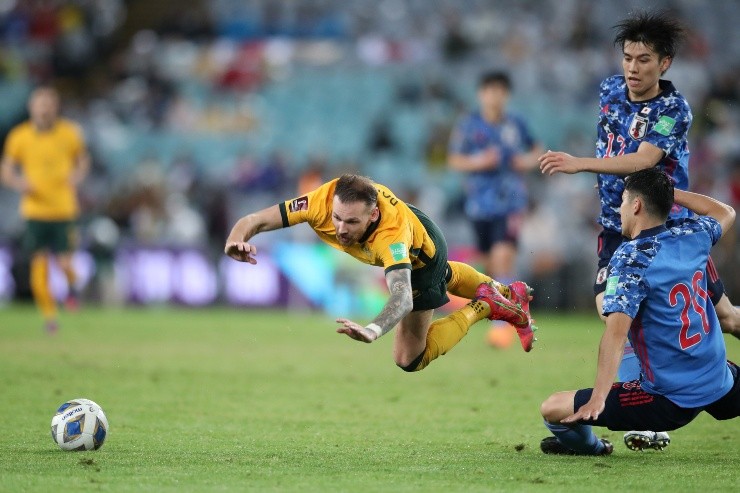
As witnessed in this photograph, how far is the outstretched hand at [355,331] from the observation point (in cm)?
541

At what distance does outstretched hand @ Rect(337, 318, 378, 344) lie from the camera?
541 centimetres

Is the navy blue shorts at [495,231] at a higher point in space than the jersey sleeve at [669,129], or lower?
lower

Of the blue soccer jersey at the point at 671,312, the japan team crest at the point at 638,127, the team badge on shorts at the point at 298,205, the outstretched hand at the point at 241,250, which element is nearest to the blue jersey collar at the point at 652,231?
the blue soccer jersey at the point at 671,312

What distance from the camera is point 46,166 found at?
14367mm

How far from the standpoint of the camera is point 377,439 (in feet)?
23.2

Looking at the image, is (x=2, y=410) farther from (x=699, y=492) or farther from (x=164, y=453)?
(x=699, y=492)

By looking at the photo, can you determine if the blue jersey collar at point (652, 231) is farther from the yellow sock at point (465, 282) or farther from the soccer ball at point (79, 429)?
the soccer ball at point (79, 429)

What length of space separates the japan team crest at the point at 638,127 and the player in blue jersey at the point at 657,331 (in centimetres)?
104

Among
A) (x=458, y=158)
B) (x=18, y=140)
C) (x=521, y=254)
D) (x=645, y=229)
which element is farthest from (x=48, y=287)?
(x=645, y=229)

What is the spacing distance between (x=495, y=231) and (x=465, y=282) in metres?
5.18

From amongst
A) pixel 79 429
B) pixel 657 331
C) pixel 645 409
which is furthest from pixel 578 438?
pixel 79 429

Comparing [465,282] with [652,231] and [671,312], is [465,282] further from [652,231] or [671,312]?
[671,312]

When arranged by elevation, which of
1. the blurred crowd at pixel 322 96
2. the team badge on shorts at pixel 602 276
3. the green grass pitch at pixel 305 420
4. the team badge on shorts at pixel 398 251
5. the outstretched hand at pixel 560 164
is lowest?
the green grass pitch at pixel 305 420

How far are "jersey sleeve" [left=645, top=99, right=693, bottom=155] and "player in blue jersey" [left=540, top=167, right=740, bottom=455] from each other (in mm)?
968
